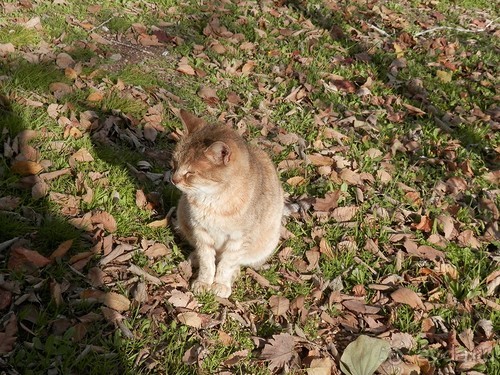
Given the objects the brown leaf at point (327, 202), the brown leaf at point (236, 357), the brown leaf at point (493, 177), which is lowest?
the brown leaf at point (236, 357)

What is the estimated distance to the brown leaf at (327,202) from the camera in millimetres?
4688

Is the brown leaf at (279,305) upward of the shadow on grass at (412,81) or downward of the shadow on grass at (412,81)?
downward

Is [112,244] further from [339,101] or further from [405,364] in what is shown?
[339,101]

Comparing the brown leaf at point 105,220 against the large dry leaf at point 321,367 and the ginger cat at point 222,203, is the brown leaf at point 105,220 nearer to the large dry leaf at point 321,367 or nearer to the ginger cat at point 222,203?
the ginger cat at point 222,203

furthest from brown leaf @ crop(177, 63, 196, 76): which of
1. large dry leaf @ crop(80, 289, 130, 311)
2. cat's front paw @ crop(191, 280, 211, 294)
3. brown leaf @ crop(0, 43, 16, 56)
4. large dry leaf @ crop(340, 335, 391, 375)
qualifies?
large dry leaf @ crop(340, 335, 391, 375)

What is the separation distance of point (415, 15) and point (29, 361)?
28.3ft

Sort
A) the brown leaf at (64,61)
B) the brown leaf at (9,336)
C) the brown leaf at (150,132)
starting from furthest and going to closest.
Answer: the brown leaf at (64,61), the brown leaf at (150,132), the brown leaf at (9,336)

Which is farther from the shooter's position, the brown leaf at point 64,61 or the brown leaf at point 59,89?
the brown leaf at point 64,61

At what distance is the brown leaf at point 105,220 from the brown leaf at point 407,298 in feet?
7.59

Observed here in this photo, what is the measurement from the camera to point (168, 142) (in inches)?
199

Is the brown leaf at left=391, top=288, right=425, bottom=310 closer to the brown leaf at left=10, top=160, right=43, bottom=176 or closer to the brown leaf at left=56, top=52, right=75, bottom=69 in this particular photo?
the brown leaf at left=10, top=160, right=43, bottom=176

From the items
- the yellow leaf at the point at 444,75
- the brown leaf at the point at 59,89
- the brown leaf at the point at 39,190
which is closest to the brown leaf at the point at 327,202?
the brown leaf at the point at 39,190

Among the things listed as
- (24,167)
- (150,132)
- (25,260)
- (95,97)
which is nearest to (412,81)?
(150,132)

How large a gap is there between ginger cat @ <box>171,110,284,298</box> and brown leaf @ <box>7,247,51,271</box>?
1064 millimetres
